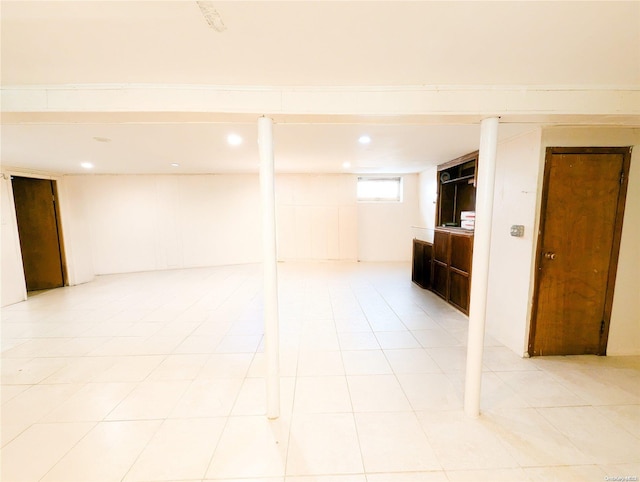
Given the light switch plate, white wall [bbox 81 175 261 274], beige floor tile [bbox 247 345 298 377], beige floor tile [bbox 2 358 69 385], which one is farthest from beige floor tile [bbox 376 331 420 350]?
white wall [bbox 81 175 261 274]

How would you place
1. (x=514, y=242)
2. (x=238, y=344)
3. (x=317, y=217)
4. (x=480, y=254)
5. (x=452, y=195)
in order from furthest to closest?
1. (x=317, y=217)
2. (x=452, y=195)
3. (x=238, y=344)
4. (x=514, y=242)
5. (x=480, y=254)

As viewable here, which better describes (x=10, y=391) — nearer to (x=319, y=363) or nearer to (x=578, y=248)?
(x=319, y=363)

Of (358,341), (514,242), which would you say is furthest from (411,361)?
(514,242)

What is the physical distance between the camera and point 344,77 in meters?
1.61

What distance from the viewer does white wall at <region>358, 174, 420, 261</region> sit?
7.21m

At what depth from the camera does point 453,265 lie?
4152 millimetres

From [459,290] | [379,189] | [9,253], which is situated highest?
[379,189]

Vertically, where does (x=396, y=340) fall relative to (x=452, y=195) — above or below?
below

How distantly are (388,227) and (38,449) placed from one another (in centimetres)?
686

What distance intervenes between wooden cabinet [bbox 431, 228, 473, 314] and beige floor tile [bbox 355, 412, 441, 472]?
2385 millimetres

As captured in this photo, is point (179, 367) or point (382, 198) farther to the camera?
point (382, 198)

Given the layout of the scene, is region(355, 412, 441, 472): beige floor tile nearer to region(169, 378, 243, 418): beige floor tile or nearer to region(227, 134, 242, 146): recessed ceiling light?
region(169, 378, 243, 418): beige floor tile

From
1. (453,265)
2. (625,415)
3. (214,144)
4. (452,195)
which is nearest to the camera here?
(625,415)

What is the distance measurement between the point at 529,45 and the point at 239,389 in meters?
2.98
